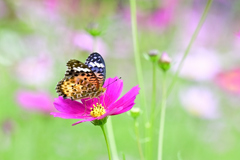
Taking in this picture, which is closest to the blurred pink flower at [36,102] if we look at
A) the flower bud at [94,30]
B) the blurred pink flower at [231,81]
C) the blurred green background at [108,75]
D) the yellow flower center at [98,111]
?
the blurred green background at [108,75]

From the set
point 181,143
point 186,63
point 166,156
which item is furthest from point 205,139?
point 186,63

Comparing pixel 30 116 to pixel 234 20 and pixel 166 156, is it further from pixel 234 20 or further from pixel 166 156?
pixel 234 20

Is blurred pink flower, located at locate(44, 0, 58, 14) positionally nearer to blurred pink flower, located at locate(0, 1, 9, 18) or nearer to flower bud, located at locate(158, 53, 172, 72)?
blurred pink flower, located at locate(0, 1, 9, 18)

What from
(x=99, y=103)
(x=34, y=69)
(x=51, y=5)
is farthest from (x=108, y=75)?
(x=99, y=103)

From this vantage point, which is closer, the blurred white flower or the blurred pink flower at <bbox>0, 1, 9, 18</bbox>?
the blurred white flower

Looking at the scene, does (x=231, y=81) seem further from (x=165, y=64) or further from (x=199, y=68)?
(x=165, y=64)

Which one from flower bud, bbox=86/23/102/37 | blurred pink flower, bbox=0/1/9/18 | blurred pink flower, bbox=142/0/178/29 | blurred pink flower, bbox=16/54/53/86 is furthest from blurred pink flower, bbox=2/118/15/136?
blurred pink flower, bbox=142/0/178/29
